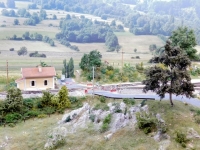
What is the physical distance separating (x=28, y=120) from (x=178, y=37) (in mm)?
23917

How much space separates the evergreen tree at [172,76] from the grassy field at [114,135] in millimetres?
2084

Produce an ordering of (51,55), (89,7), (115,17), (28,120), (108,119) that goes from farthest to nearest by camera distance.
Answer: (89,7) → (115,17) → (51,55) → (28,120) → (108,119)

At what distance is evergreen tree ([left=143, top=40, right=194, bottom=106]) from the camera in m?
27.2

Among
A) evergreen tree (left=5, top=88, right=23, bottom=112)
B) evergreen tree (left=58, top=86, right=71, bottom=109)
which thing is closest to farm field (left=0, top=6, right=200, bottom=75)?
evergreen tree (left=5, top=88, right=23, bottom=112)

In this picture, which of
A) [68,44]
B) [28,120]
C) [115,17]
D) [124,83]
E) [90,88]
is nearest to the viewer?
[28,120]

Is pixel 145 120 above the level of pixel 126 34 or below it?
below

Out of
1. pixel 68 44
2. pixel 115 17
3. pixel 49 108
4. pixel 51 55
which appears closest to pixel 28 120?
pixel 49 108

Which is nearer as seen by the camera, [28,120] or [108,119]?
[108,119]

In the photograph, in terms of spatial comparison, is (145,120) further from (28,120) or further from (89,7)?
(89,7)

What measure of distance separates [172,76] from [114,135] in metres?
7.50

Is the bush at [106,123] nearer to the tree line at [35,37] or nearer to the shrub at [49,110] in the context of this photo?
the shrub at [49,110]

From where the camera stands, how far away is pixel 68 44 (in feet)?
334

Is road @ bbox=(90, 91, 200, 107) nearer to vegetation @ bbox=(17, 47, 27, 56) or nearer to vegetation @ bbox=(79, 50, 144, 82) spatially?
vegetation @ bbox=(79, 50, 144, 82)

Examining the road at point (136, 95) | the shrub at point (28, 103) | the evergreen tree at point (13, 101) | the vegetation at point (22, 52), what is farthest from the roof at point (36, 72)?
the vegetation at point (22, 52)
